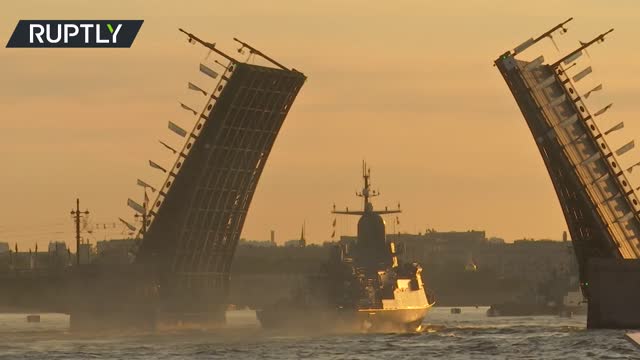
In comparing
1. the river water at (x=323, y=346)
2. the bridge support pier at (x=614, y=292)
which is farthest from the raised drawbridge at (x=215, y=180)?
the bridge support pier at (x=614, y=292)

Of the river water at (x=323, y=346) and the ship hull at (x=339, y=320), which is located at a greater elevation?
the ship hull at (x=339, y=320)

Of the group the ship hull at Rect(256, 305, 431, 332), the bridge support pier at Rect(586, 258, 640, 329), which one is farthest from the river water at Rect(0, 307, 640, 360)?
the ship hull at Rect(256, 305, 431, 332)

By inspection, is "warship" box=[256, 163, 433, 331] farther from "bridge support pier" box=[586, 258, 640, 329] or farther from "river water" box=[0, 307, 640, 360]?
"bridge support pier" box=[586, 258, 640, 329]

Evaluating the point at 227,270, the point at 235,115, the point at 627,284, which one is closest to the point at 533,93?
the point at 627,284

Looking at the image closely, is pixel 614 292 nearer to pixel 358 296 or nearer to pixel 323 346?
pixel 323 346

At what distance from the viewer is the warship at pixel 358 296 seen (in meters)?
95.8

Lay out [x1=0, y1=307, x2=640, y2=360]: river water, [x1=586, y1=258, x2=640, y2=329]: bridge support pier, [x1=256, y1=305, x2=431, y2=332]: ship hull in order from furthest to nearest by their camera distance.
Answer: [x1=256, y1=305, x2=431, y2=332]: ship hull < [x1=586, y1=258, x2=640, y2=329]: bridge support pier < [x1=0, y1=307, x2=640, y2=360]: river water

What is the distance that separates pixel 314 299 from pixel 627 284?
3112cm

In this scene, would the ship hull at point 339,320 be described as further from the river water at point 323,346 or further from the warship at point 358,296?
the river water at point 323,346

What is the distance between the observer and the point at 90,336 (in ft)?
A: 275

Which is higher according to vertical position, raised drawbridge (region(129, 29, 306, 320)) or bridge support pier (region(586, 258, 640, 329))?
raised drawbridge (region(129, 29, 306, 320))

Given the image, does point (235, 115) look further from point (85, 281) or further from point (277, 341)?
point (85, 281)

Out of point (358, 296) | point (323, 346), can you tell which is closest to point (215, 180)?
point (323, 346)

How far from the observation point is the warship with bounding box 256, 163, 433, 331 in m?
95.8
